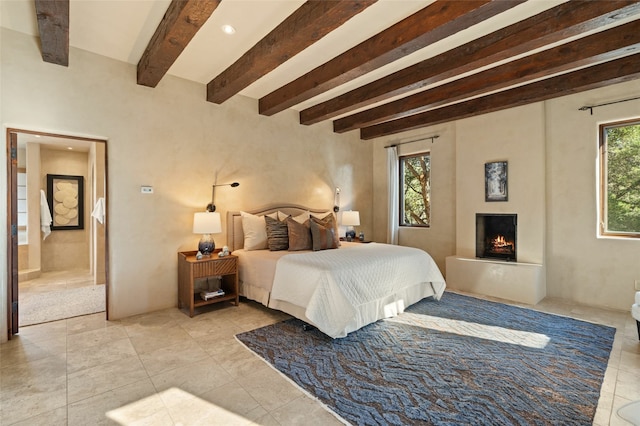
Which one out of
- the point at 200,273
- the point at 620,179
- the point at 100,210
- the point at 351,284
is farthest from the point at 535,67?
the point at 100,210

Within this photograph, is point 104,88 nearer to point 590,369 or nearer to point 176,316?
point 176,316

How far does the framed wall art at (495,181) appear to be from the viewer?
4355 mm

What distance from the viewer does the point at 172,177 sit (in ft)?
12.1

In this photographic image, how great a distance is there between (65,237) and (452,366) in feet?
23.1

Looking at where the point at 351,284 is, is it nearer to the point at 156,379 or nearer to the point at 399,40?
the point at 156,379

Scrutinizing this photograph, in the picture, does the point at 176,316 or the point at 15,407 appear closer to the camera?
the point at 15,407

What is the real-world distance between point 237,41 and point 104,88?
1.59m

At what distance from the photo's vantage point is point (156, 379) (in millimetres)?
2146

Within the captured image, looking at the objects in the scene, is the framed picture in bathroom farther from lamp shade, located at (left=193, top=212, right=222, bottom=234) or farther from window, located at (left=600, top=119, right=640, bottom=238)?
window, located at (left=600, top=119, right=640, bottom=238)

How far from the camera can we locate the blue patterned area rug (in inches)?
71.7

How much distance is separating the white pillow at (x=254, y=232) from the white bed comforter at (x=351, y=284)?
2.91ft

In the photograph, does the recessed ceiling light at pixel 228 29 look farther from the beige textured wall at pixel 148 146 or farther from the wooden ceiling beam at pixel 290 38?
the beige textured wall at pixel 148 146

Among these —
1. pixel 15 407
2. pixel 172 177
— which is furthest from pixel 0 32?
pixel 15 407

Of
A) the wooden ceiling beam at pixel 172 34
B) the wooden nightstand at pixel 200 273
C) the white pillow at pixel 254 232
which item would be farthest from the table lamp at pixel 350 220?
the wooden ceiling beam at pixel 172 34
